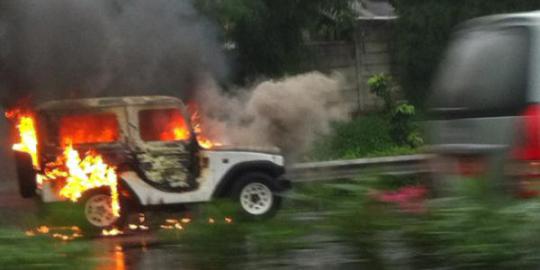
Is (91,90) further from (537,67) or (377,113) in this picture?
(537,67)

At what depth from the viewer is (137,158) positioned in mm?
13414

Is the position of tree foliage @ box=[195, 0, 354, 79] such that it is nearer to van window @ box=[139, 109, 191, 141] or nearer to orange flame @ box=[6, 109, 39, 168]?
van window @ box=[139, 109, 191, 141]

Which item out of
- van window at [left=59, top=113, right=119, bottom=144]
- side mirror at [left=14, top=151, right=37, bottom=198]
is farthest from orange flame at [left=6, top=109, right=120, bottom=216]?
side mirror at [left=14, top=151, right=37, bottom=198]

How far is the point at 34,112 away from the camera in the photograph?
14.0 meters

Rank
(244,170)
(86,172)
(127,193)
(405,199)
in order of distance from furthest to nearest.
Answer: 1. (244,170)
2. (127,193)
3. (86,172)
4. (405,199)

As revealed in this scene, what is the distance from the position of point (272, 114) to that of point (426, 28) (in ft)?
16.8

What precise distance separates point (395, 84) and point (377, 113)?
686 mm

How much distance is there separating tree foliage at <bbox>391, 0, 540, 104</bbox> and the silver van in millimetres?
11645

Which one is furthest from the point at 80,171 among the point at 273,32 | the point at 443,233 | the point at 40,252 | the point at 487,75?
the point at 443,233

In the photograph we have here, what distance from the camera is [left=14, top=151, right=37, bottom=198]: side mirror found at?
14.1 m

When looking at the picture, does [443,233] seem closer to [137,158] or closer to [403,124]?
[137,158]

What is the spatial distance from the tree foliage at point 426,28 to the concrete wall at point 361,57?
1.27 metres

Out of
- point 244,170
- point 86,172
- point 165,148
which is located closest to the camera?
point 86,172

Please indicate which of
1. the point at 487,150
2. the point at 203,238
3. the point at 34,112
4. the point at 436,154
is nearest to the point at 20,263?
the point at 203,238
